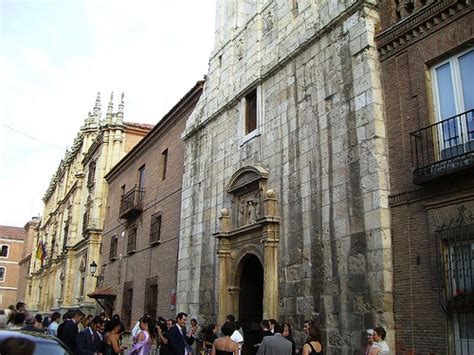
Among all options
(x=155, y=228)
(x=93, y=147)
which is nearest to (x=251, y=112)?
(x=155, y=228)

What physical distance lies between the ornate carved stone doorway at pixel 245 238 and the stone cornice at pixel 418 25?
3.99 meters

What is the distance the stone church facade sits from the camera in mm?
8789

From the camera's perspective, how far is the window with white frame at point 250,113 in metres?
12.9

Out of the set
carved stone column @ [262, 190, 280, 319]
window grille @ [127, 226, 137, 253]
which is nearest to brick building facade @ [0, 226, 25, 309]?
window grille @ [127, 226, 137, 253]

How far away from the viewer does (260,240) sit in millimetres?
11727

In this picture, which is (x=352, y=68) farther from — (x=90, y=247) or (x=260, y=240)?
(x=90, y=247)

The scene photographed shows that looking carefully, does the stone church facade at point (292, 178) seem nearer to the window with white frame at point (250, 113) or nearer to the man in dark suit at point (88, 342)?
the window with white frame at point (250, 113)

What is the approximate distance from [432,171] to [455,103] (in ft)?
4.09

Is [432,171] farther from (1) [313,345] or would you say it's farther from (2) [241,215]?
(2) [241,215]

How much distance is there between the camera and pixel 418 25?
8.55m

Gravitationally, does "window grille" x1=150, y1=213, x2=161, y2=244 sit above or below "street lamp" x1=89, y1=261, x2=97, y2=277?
above

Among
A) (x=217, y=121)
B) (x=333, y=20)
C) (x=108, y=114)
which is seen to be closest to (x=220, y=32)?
(x=217, y=121)

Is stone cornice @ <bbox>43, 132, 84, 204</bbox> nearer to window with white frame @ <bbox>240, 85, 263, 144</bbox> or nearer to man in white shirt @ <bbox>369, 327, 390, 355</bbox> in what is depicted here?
window with white frame @ <bbox>240, 85, 263, 144</bbox>

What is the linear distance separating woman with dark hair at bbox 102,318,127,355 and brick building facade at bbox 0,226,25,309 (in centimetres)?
7499
